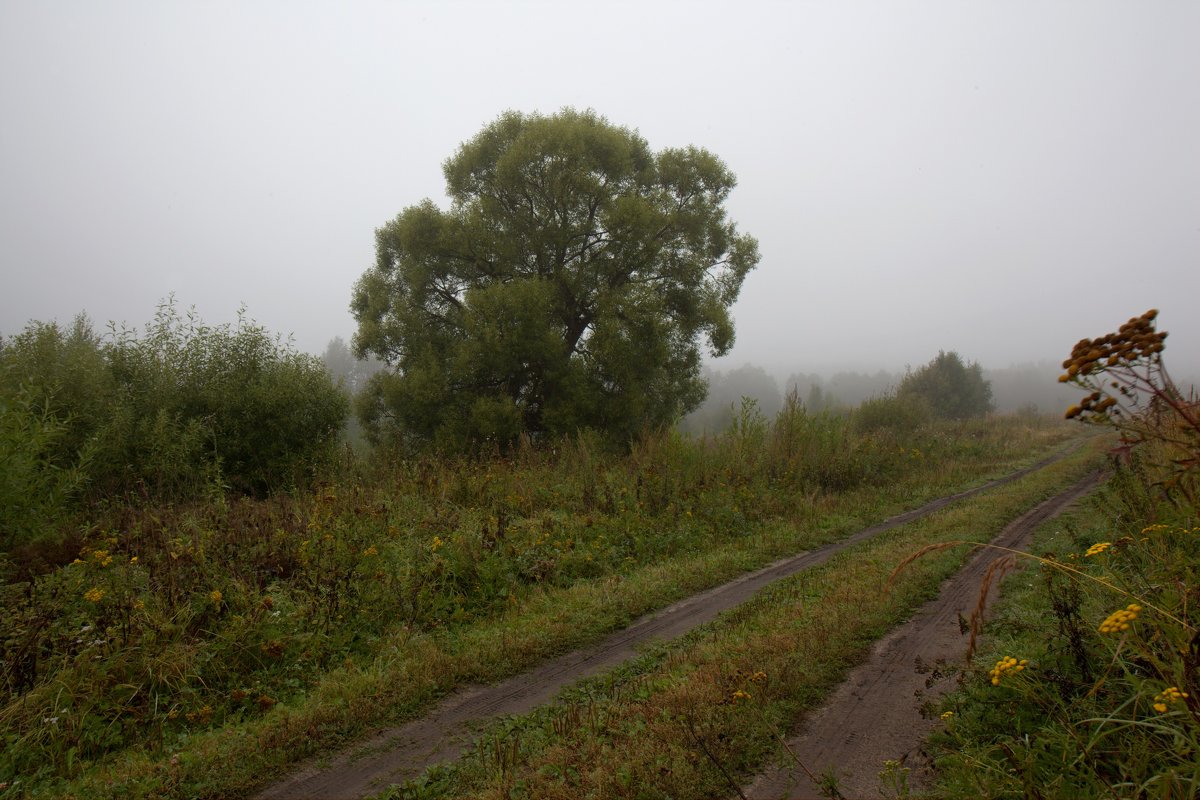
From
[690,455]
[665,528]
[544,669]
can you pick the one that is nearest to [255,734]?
[544,669]

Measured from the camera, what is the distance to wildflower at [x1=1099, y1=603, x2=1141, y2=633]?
2.49 meters

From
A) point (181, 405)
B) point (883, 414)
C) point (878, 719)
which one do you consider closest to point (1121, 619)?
point (878, 719)

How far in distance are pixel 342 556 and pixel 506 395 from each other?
477 inches

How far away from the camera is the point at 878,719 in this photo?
385 cm

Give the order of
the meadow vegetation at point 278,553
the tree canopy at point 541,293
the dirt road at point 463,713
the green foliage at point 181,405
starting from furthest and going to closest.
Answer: the tree canopy at point 541,293, the green foliage at point 181,405, the meadow vegetation at point 278,553, the dirt road at point 463,713

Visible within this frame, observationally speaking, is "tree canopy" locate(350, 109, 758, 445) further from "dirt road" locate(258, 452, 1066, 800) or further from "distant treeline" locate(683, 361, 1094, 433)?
"distant treeline" locate(683, 361, 1094, 433)

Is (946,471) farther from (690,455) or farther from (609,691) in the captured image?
(609,691)

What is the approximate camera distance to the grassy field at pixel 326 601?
428 centimetres

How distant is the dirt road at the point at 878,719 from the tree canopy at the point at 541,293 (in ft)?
46.7

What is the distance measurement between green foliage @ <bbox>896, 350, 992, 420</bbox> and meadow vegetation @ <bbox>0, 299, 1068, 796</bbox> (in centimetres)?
4296

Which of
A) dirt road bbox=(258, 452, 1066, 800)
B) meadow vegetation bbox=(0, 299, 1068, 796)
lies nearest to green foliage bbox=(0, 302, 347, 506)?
meadow vegetation bbox=(0, 299, 1068, 796)

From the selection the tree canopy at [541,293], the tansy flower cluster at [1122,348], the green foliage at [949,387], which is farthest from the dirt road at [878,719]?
the green foliage at [949,387]

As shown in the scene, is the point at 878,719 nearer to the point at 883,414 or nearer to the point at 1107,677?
the point at 1107,677

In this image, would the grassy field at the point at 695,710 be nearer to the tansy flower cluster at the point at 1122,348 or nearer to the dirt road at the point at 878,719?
the dirt road at the point at 878,719
